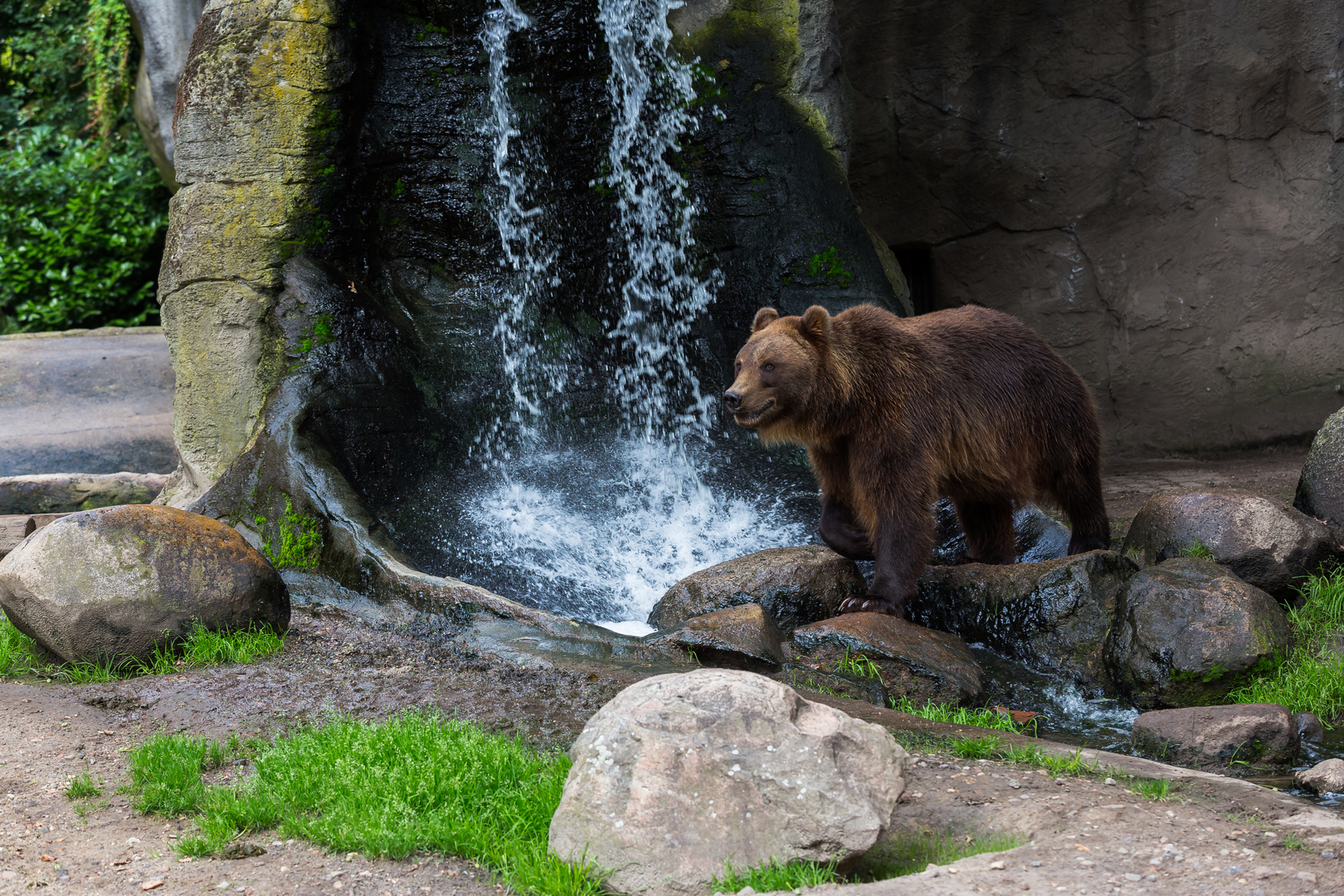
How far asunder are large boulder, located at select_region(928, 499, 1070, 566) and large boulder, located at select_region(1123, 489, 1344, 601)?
1.08m

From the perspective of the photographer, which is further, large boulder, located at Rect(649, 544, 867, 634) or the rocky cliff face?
the rocky cliff face

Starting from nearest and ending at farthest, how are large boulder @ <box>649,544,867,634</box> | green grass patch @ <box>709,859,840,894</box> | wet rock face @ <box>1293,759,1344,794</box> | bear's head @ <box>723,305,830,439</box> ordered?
green grass patch @ <box>709,859,840,894</box> → wet rock face @ <box>1293,759,1344,794</box> → bear's head @ <box>723,305,830,439</box> → large boulder @ <box>649,544,867,634</box>

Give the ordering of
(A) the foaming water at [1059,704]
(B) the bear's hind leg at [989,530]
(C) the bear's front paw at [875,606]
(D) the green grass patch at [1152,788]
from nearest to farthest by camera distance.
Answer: (D) the green grass patch at [1152,788] < (A) the foaming water at [1059,704] < (C) the bear's front paw at [875,606] < (B) the bear's hind leg at [989,530]

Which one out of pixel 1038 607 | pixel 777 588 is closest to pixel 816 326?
pixel 777 588

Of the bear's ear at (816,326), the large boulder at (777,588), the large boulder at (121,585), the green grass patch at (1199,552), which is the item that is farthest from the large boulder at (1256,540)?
the large boulder at (121,585)

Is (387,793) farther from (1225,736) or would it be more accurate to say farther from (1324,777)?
(1324,777)

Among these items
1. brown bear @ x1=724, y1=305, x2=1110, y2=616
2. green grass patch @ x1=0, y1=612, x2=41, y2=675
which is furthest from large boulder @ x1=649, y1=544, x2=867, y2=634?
green grass patch @ x1=0, y1=612, x2=41, y2=675

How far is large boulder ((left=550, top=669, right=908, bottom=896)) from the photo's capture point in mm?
2990

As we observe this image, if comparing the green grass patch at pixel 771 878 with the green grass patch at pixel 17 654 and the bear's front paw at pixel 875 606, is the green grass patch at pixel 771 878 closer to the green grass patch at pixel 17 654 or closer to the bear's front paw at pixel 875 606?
the bear's front paw at pixel 875 606

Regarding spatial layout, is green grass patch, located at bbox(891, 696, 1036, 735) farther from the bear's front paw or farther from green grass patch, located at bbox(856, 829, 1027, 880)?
green grass patch, located at bbox(856, 829, 1027, 880)

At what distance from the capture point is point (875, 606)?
563 centimetres

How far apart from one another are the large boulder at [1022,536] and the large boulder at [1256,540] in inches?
42.7

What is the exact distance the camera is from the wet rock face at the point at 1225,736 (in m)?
4.27

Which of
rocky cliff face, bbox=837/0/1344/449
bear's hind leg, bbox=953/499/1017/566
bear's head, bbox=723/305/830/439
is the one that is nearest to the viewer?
bear's head, bbox=723/305/830/439
